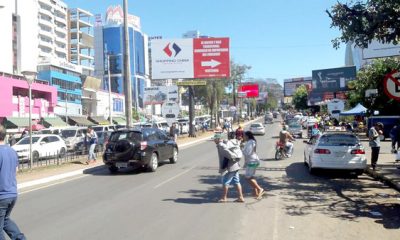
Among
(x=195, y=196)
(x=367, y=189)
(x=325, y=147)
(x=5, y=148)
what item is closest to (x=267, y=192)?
(x=195, y=196)

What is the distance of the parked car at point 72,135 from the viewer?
3200 centimetres

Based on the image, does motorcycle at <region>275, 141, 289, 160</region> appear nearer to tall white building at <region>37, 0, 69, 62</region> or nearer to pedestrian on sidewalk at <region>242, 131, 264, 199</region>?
pedestrian on sidewalk at <region>242, 131, 264, 199</region>

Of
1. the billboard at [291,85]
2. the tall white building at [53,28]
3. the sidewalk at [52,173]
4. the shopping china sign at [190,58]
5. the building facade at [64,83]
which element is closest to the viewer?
the sidewalk at [52,173]

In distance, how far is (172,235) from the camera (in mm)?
7664

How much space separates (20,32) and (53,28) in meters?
34.5

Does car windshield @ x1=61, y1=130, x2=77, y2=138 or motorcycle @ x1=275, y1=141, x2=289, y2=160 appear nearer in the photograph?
motorcycle @ x1=275, y1=141, x2=289, y2=160

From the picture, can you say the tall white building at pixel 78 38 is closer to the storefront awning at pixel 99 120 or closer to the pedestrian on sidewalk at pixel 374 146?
the storefront awning at pixel 99 120

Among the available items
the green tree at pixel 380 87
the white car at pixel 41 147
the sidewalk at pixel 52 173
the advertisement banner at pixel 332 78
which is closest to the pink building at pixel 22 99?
the white car at pixel 41 147

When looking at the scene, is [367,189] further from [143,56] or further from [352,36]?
[143,56]

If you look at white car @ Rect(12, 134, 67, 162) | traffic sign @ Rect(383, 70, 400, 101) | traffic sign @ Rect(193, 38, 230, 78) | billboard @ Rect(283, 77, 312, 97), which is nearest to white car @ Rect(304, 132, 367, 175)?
traffic sign @ Rect(383, 70, 400, 101)

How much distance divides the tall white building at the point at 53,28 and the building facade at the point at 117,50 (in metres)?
19.5

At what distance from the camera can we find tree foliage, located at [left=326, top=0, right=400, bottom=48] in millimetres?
10406

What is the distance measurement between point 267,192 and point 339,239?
15.6 feet

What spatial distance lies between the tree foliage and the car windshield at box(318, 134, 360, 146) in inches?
175
